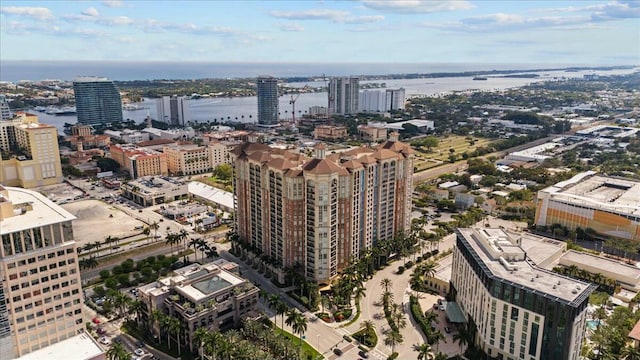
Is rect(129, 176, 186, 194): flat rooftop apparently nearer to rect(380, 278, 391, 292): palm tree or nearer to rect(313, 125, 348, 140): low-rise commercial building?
rect(380, 278, 391, 292): palm tree

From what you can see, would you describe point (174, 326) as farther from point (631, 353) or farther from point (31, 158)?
point (31, 158)

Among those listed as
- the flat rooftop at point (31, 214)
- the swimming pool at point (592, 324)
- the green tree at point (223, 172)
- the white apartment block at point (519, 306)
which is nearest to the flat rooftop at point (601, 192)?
the swimming pool at point (592, 324)

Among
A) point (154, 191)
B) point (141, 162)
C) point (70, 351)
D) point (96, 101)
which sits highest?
point (96, 101)

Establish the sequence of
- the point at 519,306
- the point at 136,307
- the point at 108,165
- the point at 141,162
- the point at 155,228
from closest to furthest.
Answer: the point at 519,306 < the point at 136,307 < the point at 155,228 < the point at 141,162 < the point at 108,165

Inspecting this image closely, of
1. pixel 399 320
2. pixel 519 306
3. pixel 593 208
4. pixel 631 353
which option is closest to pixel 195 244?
pixel 399 320

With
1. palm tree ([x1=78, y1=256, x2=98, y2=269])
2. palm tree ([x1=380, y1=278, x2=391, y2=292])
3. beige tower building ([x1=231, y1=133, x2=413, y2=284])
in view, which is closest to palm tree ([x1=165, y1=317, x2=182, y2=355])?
beige tower building ([x1=231, y1=133, x2=413, y2=284])

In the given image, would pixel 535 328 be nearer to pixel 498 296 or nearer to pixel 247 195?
pixel 498 296

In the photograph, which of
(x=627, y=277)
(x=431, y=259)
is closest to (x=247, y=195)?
(x=431, y=259)
